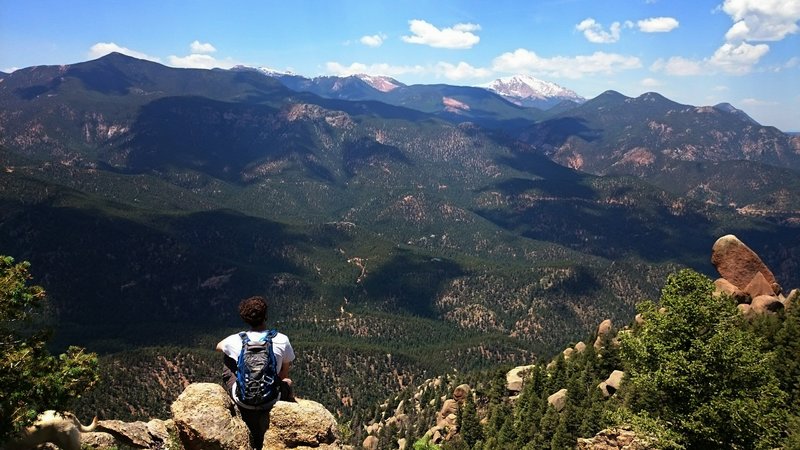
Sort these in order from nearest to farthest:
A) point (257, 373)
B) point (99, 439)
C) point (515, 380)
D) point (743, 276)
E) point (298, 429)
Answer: point (257, 373) → point (298, 429) → point (99, 439) → point (743, 276) → point (515, 380)

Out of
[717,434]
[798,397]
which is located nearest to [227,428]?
[717,434]

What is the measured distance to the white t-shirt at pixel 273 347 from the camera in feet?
57.6

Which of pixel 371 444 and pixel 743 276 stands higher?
pixel 743 276

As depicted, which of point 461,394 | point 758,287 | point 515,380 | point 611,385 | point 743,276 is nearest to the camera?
point 611,385

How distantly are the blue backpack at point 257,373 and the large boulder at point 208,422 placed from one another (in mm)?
1283

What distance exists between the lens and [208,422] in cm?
1820

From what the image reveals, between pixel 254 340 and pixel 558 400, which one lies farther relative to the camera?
pixel 558 400

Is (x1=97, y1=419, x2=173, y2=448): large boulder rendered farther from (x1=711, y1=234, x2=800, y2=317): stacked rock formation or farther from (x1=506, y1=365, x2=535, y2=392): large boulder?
(x1=506, y1=365, x2=535, y2=392): large boulder

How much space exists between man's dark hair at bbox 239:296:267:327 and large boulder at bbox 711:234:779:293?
79492 millimetres

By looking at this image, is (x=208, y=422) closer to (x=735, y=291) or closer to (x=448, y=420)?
(x=735, y=291)

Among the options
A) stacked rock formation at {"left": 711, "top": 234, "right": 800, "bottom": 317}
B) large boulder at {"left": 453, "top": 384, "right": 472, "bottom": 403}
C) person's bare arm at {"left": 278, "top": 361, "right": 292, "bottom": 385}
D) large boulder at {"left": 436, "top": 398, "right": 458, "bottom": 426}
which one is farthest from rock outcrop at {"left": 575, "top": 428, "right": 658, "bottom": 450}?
large boulder at {"left": 453, "top": 384, "right": 472, "bottom": 403}

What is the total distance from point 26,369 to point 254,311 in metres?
16.6

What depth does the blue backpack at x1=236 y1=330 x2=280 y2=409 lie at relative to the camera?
55.9 ft

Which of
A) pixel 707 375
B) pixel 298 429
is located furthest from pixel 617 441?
pixel 298 429
